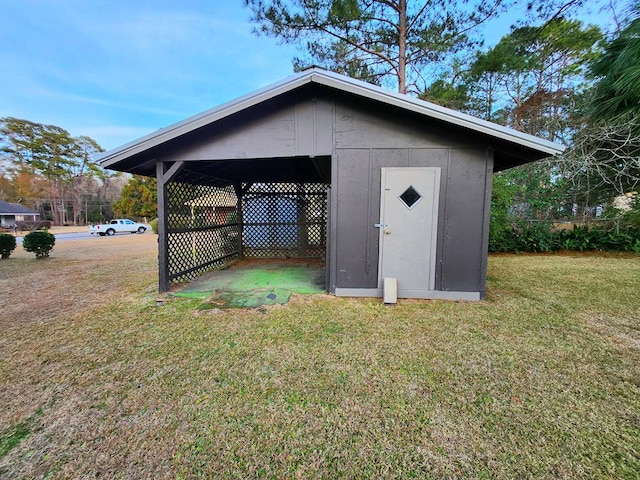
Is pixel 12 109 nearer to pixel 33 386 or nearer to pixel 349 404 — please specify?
pixel 33 386

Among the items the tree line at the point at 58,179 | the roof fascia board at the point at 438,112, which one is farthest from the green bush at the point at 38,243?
the tree line at the point at 58,179

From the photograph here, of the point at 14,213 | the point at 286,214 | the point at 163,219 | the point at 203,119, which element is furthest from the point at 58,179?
the point at 203,119

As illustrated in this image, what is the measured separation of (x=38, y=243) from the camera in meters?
7.99

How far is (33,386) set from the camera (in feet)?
6.91

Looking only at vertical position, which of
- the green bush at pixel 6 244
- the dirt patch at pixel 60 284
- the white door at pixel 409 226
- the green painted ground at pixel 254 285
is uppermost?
the white door at pixel 409 226

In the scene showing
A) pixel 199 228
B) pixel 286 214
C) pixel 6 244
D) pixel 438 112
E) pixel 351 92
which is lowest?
pixel 6 244

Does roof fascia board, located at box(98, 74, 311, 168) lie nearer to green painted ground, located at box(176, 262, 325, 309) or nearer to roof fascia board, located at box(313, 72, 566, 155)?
roof fascia board, located at box(313, 72, 566, 155)

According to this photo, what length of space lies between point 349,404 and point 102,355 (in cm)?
233

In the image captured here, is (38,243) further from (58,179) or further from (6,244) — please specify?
(58,179)

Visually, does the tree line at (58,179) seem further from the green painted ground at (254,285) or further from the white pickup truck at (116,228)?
the green painted ground at (254,285)

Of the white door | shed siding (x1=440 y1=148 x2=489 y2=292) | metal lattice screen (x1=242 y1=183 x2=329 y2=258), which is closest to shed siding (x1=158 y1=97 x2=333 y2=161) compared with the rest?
the white door

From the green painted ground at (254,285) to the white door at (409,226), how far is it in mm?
1249

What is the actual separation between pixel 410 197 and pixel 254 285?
2.88m

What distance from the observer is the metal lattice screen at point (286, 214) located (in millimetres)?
7141
